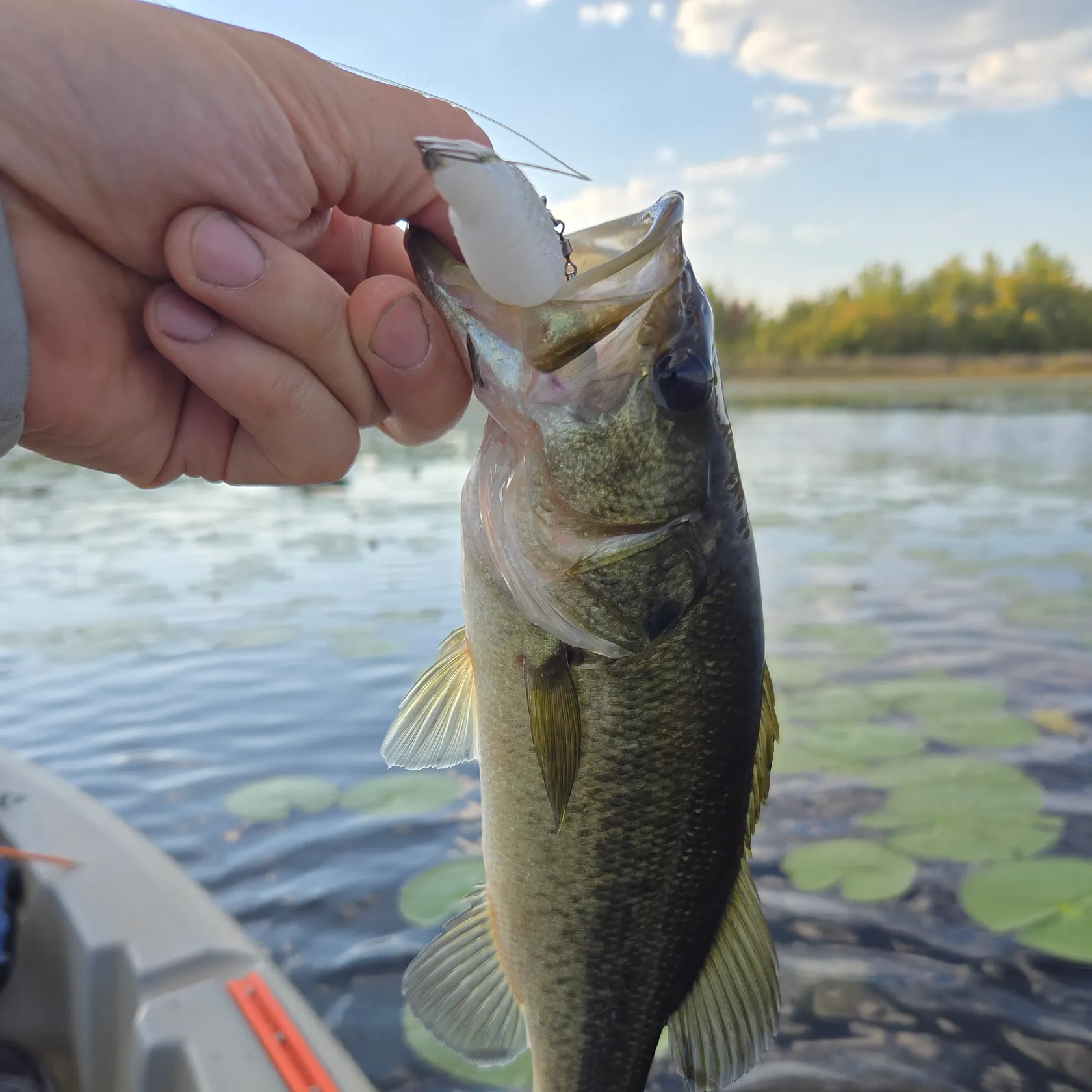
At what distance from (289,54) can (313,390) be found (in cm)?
54

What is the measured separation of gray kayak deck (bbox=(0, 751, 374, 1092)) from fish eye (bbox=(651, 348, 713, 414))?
164 centimetres

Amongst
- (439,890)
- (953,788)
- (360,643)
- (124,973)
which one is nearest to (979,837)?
(953,788)

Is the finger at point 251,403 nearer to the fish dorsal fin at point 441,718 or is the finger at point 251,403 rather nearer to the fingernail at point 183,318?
the fingernail at point 183,318

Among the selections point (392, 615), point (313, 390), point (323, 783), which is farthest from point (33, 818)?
point (392, 615)

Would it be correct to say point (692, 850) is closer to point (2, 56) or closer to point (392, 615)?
point (2, 56)

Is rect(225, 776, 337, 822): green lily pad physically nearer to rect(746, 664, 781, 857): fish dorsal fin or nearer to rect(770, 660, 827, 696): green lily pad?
rect(770, 660, 827, 696): green lily pad

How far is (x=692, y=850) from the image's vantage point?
1.54m

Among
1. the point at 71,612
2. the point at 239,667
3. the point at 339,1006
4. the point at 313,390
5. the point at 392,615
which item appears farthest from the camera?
the point at 71,612

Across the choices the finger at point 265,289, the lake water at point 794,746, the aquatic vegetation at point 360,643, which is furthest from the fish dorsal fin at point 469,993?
the aquatic vegetation at point 360,643

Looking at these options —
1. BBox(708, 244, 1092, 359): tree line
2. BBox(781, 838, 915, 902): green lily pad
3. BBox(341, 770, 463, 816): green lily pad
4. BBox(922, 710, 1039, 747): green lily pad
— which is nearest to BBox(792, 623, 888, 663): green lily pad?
BBox(922, 710, 1039, 747): green lily pad

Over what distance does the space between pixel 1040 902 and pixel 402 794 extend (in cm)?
285

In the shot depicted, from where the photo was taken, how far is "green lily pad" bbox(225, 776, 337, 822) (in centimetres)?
457

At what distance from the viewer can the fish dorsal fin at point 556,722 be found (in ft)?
4.74

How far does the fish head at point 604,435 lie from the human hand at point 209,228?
0.20 m
